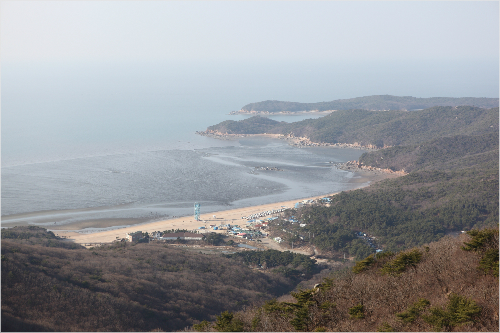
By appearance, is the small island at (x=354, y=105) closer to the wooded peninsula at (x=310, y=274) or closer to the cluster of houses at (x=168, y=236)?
the wooded peninsula at (x=310, y=274)

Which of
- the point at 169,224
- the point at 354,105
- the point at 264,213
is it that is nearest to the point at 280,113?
the point at 354,105

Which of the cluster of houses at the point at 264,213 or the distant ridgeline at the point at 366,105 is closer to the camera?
the cluster of houses at the point at 264,213

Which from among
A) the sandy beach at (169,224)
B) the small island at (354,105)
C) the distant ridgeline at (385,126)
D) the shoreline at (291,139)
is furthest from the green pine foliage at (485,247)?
the small island at (354,105)

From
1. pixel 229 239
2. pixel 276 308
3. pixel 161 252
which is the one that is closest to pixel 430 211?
pixel 229 239

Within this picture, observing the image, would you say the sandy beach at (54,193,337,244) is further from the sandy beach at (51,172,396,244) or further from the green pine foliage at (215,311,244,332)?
the green pine foliage at (215,311,244,332)

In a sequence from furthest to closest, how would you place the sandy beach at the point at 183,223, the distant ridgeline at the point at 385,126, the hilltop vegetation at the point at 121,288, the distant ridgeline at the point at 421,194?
the distant ridgeline at the point at 385,126 → the sandy beach at the point at 183,223 → the distant ridgeline at the point at 421,194 → the hilltop vegetation at the point at 121,288

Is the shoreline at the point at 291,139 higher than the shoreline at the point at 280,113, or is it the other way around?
the shoreline at the point at 280,113
